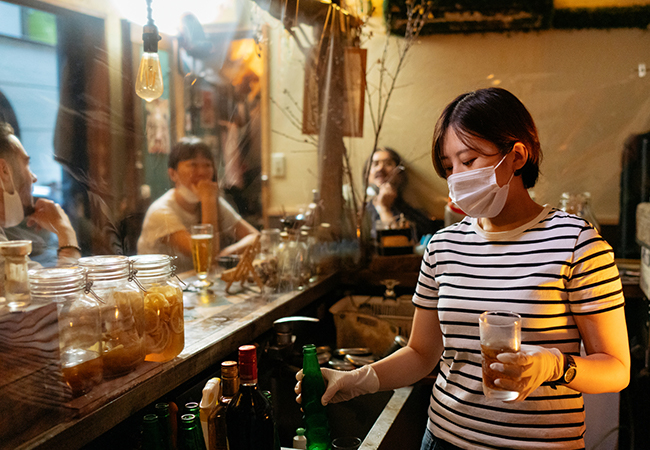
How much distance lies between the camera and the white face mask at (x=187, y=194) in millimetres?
2373

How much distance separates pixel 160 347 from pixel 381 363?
21.9 inches

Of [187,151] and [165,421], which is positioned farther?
[187,151]

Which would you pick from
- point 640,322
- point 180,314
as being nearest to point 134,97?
point 180,314

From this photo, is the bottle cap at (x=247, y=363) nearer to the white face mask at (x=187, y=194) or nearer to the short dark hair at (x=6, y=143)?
the short dark hair at (x=6, y=143)

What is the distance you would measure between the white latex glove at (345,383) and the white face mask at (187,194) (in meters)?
1.33

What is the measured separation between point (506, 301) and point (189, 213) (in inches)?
62.6

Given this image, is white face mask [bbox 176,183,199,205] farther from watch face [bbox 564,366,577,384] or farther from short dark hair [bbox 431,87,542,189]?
watch face [bbox 564,366,577,384]

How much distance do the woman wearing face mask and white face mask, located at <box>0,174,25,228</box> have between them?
85 cm

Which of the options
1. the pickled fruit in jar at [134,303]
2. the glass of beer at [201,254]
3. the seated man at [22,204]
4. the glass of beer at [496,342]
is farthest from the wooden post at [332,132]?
the glass of beer at [496,342]

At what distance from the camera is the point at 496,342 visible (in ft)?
3.34

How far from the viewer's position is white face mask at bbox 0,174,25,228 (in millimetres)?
1303

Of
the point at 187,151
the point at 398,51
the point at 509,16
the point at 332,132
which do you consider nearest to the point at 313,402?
the point at 187,151

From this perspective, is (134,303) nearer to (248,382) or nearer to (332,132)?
(248,382)

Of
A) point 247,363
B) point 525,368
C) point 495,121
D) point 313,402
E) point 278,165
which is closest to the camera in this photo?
point 525,368
